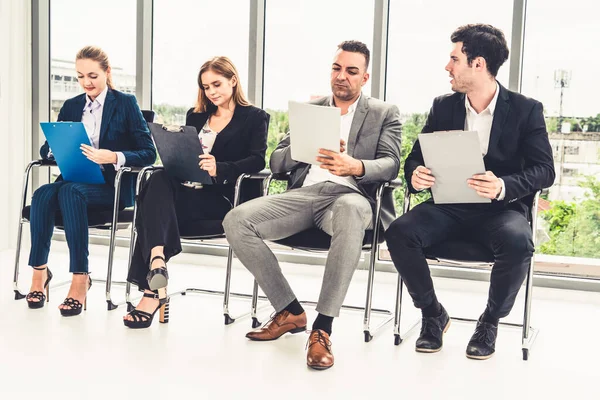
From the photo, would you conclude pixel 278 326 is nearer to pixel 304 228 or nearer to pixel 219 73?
pixel 304 228

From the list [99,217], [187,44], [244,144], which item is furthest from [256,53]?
[99,217]

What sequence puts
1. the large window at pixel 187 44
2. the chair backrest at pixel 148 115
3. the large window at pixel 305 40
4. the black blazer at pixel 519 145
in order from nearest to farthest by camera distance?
the black blazer at pixel 519 145 → the chair backrest at pixel 148 115 → the large window at pixel 305 40 → the large window at pixel 187 44

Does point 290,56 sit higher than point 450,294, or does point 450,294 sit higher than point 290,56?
point 290,56

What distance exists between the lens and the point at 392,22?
4.24 meters

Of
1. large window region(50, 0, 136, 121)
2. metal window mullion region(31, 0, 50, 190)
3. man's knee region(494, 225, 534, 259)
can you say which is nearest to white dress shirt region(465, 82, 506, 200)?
man's knee region(494, 225, 534, 259)

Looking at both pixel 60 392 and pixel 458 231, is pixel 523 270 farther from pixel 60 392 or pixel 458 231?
pixel 60 392

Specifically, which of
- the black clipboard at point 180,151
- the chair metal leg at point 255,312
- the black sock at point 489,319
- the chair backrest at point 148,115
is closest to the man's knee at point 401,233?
the black sock at point 489,319

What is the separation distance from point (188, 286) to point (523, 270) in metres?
1.93

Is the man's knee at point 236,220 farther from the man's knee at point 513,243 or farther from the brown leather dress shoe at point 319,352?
the man's knee at point 513,243

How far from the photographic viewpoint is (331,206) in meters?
2.97

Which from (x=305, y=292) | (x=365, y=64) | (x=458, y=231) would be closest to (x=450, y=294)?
(x=305, y=292)

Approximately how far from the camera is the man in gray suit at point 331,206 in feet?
8.97

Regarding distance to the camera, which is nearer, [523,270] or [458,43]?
[523,270]

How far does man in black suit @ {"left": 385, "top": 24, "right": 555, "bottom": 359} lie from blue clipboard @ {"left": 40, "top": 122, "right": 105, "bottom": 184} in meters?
1.41
